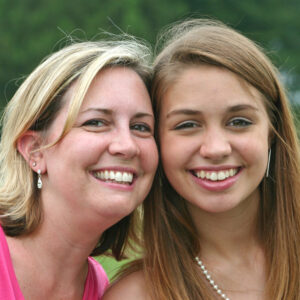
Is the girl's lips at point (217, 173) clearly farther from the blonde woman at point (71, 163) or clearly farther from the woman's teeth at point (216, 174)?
the blonde woman at point (71, 163)

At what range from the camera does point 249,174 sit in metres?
3.32

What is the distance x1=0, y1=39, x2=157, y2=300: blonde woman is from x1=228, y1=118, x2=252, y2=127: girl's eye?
1.41 feet

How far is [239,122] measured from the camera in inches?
130

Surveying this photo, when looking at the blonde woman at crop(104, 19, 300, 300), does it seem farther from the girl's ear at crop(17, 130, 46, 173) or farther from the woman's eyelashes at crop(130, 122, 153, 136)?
the girl's ear at crop(17, 130, 46, 173)

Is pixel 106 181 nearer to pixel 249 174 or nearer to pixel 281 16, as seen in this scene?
pixel 249 174

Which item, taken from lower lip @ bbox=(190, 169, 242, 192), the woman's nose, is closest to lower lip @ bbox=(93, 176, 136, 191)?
the woman's nose

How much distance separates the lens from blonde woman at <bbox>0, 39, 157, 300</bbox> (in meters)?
3.25

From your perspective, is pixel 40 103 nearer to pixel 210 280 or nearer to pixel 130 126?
pixel 130 126

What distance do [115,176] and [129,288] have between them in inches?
24.1

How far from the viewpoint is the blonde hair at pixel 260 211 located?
11.0ft

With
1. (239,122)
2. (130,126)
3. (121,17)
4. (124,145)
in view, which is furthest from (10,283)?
(121,17)

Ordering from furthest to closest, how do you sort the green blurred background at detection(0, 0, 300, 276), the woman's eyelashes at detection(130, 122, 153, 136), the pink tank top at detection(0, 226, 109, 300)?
1. the green blurred background at detection(0, 0, 300, 276)
2. the woman's eyelashes at detection(130, 122, 153, 136)
3. the pink tank top at detection(0, 226, 109, 300)

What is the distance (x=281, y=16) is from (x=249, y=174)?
2190 cm

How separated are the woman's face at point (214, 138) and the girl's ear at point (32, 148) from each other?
2.21 feet
